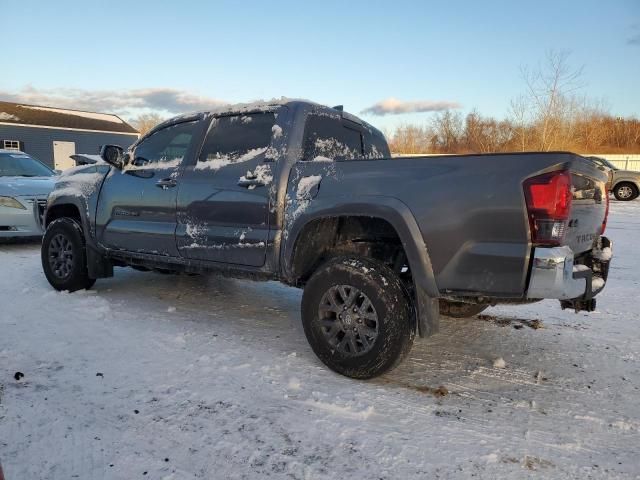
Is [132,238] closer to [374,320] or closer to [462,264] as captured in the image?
[374,320]

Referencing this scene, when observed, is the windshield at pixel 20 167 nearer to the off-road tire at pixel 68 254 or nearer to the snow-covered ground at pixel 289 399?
the off-road tire at pixel 68 254

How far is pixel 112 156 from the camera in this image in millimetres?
4793

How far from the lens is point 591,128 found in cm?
3972

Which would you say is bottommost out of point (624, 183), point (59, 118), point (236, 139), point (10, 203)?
point (10, 203)

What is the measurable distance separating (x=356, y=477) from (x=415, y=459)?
1.08 feet

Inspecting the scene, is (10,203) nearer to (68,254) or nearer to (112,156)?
(68,254)

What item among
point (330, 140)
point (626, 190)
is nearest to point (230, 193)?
point (330, 140)

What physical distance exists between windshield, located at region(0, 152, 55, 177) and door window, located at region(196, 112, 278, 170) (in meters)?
6.42

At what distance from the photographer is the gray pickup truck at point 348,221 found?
8.89ft

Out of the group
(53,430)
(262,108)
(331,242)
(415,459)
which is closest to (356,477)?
(415,459)

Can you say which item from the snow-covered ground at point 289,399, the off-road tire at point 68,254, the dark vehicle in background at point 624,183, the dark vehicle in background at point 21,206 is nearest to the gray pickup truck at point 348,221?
the off-road tire at point 68,254

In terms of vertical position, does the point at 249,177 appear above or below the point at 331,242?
above

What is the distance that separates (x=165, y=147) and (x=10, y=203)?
15.1 feet

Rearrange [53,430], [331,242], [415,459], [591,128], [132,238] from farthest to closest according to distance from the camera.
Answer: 1. [591,128]
2. [132,238]
3. [331,242]
4. [53,430]
5. [415,459]
